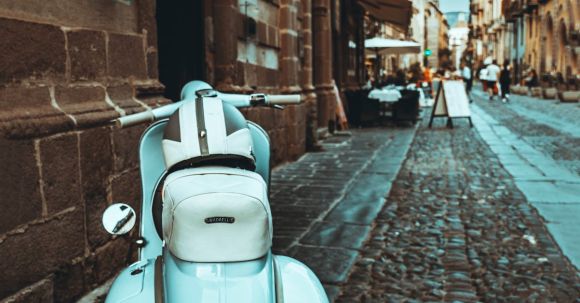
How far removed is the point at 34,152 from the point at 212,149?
4.68 feet

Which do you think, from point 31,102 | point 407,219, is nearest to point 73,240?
point 31,102

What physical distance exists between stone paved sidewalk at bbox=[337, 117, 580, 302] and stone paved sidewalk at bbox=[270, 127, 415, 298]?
126 mm

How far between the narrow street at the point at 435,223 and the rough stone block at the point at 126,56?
1563 millimetres

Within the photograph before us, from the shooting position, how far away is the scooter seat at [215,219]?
162cm

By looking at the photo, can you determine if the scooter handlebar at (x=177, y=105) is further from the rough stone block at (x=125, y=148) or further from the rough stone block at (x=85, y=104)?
the rough stone block at (x=125, y=148)

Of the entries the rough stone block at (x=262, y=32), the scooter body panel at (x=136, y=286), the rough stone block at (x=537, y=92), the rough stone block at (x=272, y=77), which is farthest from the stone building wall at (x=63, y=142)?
the rough stone block at (x=537, y=92)

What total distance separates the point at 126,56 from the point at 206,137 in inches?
90.7

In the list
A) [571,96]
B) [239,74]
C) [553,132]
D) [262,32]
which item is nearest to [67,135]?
[239,74]

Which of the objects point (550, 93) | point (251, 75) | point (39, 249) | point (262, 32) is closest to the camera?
point (39, 249)

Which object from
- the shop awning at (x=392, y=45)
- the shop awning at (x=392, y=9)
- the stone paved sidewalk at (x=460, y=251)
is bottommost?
the stone paved sidewalk at (x=460, y=251)

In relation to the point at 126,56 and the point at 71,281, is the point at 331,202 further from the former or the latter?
the point at 71,281

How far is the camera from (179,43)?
6.29 meters

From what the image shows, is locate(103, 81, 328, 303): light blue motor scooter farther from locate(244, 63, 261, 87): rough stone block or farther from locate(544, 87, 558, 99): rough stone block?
locate(544, 87, 558, 99): rough stone block

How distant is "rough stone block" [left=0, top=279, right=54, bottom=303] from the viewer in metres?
2.66
